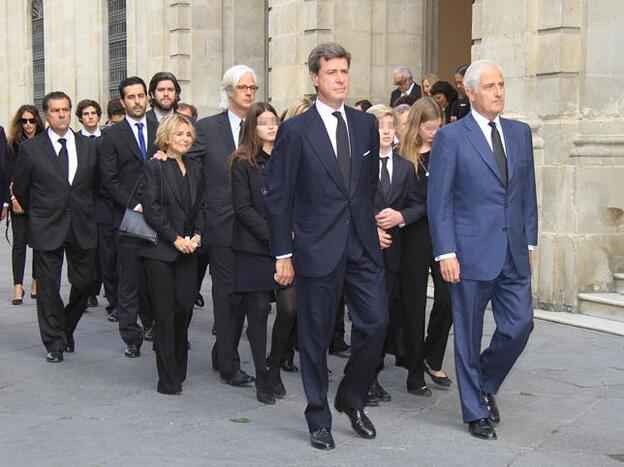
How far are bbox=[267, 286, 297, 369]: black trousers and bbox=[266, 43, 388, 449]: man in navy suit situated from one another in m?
1.01

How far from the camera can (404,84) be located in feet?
40.5

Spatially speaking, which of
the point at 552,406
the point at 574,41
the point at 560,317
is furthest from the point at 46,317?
the point at 574,41

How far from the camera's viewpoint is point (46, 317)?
8.00m

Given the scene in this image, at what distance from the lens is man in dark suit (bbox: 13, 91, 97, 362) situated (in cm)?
802

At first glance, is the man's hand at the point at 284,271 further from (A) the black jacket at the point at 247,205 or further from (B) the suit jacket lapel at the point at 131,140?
(B) the suit jacket lapel at the point at 131,140

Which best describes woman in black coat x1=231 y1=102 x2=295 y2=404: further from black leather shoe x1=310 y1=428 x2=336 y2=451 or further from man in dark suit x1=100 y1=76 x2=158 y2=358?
man in dark suit x1=100 y1=76 x2=158 y2=358

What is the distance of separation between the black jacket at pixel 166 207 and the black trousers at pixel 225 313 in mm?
247

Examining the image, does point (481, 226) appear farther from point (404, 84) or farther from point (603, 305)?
point (404, 84)

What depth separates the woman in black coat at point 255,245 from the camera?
681cm

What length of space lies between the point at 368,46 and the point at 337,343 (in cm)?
678

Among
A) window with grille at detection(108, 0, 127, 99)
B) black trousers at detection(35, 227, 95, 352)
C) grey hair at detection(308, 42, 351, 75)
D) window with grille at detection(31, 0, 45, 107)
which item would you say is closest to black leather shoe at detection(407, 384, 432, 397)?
grey hair at detection(308, 42, 351, 75)

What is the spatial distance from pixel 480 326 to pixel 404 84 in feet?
22.0

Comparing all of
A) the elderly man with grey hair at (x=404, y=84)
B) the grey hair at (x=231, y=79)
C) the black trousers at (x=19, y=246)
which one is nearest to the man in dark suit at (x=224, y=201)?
the grey hair at (x=231, y=79)

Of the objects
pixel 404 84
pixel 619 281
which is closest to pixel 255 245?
pixel 619 281
